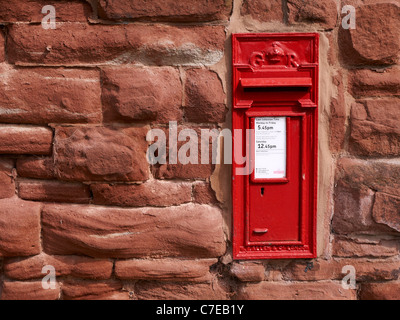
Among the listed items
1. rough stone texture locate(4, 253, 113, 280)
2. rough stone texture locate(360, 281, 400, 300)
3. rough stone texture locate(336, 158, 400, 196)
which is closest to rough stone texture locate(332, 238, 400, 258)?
rough stone texture locate(360, 281, 400, 300)

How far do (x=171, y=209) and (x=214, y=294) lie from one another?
469 millimetres

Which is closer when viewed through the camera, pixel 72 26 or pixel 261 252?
pixel 72 26

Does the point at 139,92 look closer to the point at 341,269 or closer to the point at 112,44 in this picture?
the point at 112,44

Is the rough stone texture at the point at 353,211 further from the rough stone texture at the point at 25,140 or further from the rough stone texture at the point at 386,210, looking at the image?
the rough stone texture at the point at 25,140

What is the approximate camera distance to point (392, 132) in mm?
1658

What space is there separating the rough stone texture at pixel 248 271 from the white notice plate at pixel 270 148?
436mm

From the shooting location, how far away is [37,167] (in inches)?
64.5

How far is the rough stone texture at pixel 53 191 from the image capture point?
1652 mm

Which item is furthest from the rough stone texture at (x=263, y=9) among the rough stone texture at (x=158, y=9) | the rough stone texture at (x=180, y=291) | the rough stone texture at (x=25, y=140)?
the rough stone texture at (x=180, y=291)

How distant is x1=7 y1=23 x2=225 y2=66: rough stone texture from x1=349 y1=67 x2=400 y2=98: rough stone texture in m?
0.65

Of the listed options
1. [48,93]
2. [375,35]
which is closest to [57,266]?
[48,93]

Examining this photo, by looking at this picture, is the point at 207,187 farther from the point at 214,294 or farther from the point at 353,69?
the point at 353,69

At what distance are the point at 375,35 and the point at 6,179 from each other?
1.84m

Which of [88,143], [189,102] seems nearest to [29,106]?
[88,143]
